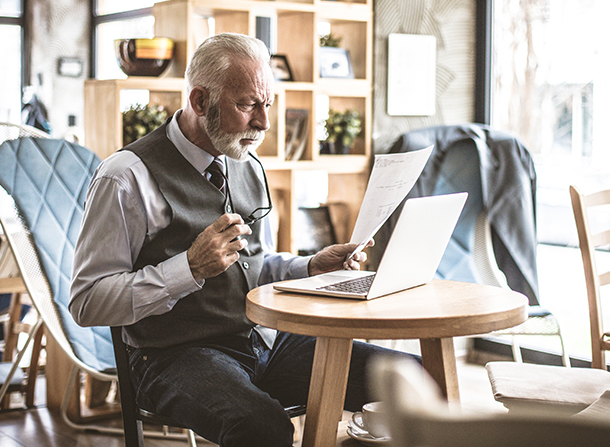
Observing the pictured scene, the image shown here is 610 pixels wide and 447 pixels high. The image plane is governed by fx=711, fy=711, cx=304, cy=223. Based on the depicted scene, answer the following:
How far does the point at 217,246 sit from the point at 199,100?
1.51 feet

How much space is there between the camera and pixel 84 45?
21.5 feet

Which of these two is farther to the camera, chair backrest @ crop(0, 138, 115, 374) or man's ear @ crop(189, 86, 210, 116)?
chair backrest @ crop(0, 138, 115, 374)

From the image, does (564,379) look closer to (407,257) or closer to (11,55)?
(407,257)

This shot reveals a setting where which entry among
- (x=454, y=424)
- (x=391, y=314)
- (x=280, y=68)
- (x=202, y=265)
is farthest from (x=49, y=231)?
(x=454, y=424)

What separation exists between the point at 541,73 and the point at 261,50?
2206 millimetres

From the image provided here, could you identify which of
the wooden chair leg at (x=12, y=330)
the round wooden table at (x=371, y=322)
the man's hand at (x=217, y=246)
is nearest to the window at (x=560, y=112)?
the round wooden table at (x=371, y=322)

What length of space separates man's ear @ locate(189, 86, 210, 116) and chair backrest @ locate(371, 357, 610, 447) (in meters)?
1.30

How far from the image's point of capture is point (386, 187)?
5.17 ft

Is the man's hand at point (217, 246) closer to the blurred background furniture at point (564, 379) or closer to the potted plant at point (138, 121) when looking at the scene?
the blurred background furniture at point (564, 379)

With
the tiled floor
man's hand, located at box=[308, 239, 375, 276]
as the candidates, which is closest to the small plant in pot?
the tiled floor

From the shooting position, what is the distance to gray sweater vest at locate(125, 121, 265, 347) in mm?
1646

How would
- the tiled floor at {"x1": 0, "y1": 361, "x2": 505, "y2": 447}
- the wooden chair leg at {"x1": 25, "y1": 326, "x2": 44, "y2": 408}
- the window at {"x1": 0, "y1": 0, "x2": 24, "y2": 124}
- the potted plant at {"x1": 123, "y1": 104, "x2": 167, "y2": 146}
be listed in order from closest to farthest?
the tiled floor at {"x1": 0, "y1": 361, "x2": 505, "y2": 447} → the potted plant at {"x1": 123, "y1": 104, "x2": 167, "y2": 146} → the wooden chair leg at {"x1": 25, "y1": 326, "x2": 44, "y2": 408} → the window at {"x1": 0, "y1": 0, "x2": 24, "y2": 124}

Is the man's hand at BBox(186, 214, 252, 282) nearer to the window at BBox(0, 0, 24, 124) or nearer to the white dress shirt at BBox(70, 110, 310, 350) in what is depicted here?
the white dress shirt at BBox(70, 110, 310, 350)

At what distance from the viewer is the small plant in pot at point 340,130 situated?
3465mm
